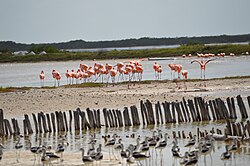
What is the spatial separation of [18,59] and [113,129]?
85509 millimetres

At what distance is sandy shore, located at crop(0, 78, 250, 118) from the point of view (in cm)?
3006

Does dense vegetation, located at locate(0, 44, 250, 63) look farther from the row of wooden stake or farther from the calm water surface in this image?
the row of wooden stake

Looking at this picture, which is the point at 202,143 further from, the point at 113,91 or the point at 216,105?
the point at 113,91

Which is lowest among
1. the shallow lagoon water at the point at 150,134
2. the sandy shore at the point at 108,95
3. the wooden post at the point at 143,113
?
the shallow lagoon water at the point at 150,134

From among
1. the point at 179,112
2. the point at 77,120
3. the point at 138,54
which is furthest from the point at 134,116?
the point at 138,54

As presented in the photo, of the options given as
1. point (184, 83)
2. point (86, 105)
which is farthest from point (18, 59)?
point (86, 105)

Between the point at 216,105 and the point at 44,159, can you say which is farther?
the point at 216,105

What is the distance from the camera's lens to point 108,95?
34.2 meters

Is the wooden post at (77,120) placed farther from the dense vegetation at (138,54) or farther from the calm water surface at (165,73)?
the dense vegetation at (138,54)

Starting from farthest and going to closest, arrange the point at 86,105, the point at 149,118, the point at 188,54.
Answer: the point at 188,54
the point at 86,105
the point at 149,118

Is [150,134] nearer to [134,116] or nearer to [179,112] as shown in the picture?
[134,116]

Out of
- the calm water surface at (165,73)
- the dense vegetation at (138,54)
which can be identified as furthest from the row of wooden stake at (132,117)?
the dense vegetation at (138,54)

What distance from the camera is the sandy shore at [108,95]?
1184 inches

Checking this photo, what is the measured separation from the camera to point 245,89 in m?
35.9
